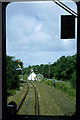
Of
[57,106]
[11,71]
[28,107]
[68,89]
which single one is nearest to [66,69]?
[68,89]

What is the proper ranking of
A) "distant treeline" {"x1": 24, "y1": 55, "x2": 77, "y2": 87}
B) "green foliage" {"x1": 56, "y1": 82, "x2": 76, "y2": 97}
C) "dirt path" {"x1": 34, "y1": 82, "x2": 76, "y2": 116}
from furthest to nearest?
"distant treeline" {"x1": 24, "y1": 55, "x2": 77, "y2": 87} → "green foliage" {"x1": 56, "y1": 82, "x2": 76, "y2": 97} → "dirt path" {"x1": 34, "y1": 82, "x2": 76, "y2": 116}

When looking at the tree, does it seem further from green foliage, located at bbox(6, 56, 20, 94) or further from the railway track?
the railway track

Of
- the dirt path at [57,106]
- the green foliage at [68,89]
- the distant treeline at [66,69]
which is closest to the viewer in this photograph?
the dirt path at [57,106]

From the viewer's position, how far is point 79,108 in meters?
3.90

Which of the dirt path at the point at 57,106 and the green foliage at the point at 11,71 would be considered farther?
the green foliage at the point at 11,71

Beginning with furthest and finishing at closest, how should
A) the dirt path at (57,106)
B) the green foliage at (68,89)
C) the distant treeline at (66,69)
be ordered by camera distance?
1. the distant treeline at (66,69)
2. the green foliage at (68,89)
3. the dirt path at (57,106)

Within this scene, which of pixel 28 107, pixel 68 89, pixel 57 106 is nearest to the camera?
pixel 28 107

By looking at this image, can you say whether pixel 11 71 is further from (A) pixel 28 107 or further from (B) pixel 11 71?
(A) pixel 28 107

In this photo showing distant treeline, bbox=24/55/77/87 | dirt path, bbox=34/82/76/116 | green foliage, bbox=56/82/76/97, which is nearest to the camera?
dirt path, bbox=34/82/76/116

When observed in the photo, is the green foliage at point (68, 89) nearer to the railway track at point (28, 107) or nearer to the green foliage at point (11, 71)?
the railway track at point (28, 107)

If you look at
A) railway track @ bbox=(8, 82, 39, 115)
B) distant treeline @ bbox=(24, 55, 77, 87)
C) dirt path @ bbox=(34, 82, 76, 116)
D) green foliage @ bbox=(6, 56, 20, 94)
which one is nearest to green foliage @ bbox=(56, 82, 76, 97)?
distant treeline @ bbox=(24, 55, 77, 87)

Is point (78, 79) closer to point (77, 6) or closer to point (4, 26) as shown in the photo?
point (77, 6)

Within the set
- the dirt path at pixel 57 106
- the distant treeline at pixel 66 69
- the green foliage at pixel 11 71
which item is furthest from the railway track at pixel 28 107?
the distant treeline at pixel 66 69

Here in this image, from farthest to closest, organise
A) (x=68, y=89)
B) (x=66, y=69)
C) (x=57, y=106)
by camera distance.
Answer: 1. (x=66, y=69)
2. (x=68, y=89)
3. (x=57, y=106)
